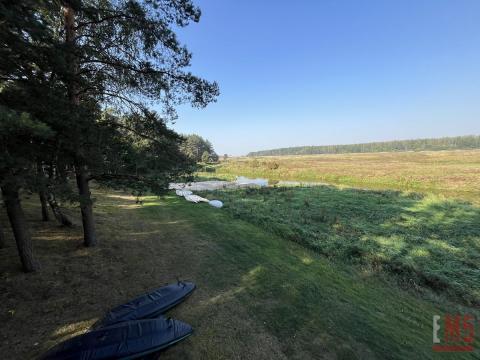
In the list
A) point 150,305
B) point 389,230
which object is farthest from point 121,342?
point 389,230

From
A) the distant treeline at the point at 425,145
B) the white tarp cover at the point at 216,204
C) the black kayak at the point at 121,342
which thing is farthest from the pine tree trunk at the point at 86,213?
the distant treeline at the point at 425,145

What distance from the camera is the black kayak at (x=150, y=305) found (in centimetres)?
569

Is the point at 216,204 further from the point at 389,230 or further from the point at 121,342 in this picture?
the point at 121,342

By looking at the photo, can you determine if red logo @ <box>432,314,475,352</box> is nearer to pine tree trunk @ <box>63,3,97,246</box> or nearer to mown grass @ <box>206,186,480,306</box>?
mown grass @ <box>206,186,480,306</box>

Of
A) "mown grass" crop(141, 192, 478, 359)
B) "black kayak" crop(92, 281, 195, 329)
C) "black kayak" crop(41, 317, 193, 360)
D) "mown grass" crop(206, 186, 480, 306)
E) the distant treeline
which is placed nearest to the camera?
"black kayak" crop(41, 317, 193, 360)

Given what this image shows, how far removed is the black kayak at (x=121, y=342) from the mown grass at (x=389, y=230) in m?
8.18

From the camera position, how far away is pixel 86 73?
26.0 ft

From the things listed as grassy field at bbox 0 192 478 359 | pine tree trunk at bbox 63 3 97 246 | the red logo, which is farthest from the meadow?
pine tree trunk at bbox 63 3 97 246

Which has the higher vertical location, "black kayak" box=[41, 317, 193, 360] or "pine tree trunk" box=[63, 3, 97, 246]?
"pine tree trunk" box=[63, 3, 97, 246]

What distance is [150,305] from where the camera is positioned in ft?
21.0

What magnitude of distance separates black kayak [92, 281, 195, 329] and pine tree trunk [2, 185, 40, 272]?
3060 mm

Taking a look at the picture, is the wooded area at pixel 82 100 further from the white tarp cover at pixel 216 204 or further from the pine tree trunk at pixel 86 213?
the white tarp cover at pixel 216 204

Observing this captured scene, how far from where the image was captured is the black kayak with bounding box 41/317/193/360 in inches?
171

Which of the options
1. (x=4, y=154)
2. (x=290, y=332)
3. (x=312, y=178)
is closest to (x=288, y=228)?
(x=290, y=332)
